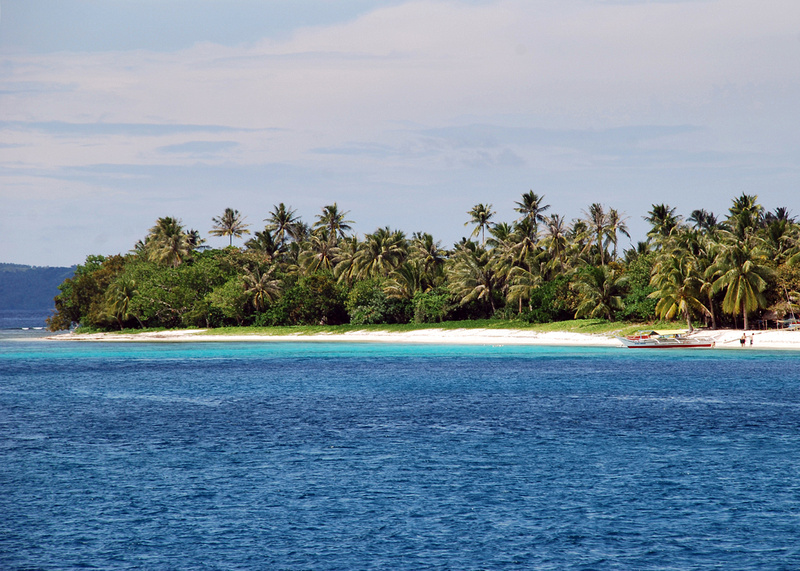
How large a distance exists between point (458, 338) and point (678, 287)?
87.2 ft

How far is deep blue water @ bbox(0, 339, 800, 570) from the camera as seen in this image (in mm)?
16391

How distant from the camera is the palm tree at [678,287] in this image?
3009 inches

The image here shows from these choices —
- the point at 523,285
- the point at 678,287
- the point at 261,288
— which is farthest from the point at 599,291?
the point at 261,288

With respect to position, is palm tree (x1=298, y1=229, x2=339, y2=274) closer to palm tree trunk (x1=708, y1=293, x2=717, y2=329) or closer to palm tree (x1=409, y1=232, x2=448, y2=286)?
palm tree (x1=409, y1=232, x2=448, y2=286)

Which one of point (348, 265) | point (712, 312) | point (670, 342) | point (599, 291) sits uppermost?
point (348, 265)

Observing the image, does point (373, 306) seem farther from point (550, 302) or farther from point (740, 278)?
point (740, 278)

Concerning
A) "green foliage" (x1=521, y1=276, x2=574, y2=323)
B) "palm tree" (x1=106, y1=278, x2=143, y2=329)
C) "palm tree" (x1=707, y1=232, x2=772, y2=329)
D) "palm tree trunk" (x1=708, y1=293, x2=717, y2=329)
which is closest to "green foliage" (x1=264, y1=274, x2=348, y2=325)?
"palm tree" (x1=106, y1=278, x2=143, y2=329)

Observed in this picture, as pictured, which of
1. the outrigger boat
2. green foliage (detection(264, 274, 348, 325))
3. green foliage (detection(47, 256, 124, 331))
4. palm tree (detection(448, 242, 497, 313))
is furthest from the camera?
green foliage (detection(47, 256, 124, 331))

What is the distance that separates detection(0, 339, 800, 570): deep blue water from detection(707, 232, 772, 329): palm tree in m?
25.7

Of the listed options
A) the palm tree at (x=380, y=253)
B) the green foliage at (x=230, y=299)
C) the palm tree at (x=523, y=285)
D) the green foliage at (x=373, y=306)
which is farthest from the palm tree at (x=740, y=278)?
the green foliage at (x=230, y=299)

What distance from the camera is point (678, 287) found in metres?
76.4

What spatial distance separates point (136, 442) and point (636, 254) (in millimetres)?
A: 85031

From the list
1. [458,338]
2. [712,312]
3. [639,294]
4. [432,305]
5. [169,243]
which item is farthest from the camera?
[169,243]

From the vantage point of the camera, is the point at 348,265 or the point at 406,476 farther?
the point at 348,265
